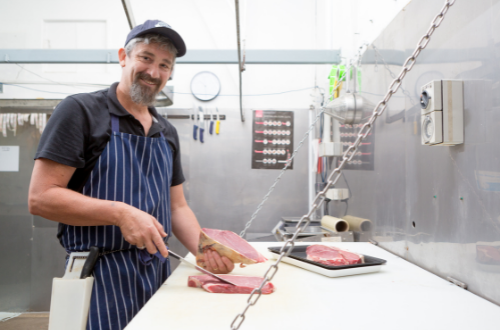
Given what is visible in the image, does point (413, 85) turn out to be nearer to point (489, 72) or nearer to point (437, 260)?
point (489, 72)

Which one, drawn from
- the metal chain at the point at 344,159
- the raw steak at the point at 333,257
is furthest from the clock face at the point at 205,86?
the metal chain at the point at 344,159

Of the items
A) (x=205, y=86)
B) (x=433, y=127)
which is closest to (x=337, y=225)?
(x=433, y=127)

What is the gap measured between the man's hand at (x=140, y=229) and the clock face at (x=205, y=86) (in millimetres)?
3106

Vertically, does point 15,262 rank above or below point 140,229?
below

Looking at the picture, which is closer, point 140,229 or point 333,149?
point 140,229

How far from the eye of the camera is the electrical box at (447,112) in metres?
1.19

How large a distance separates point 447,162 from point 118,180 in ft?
4.18

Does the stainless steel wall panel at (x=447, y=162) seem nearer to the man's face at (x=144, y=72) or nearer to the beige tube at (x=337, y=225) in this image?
the beige tube at (x=337, y=225)

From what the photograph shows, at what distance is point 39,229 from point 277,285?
3508 millimetres

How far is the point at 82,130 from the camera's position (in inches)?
54.6

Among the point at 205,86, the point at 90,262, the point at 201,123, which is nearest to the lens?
the point at 90,262

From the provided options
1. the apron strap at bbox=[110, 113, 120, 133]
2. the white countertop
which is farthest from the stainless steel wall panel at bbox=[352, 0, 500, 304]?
the apron strap at bbox=[110, 113, 120, 133]

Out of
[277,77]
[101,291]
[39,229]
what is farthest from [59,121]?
[277,77]

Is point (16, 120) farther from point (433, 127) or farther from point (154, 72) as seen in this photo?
point (433, 127)
